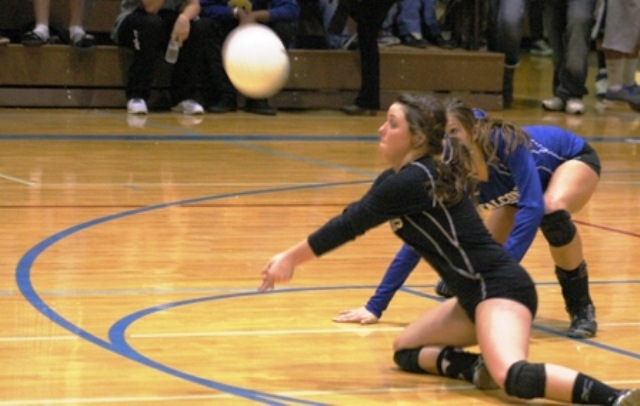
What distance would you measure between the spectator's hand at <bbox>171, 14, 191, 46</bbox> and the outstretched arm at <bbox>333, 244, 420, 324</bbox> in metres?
6.20

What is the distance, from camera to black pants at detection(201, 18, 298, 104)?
11469 mm

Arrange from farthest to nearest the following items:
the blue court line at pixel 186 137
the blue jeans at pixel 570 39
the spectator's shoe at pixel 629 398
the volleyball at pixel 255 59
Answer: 1. the blue jeans at pixel 570 39
2. the blue court line at pixel 186 137
3. the volleyball at pixel 255 59
4. the spectator's shoe at pixel 629 398

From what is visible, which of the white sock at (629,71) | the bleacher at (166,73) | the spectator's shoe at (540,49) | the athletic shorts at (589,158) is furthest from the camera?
the spectator's shoe at (540,49)

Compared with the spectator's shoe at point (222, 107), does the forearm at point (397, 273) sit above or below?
above

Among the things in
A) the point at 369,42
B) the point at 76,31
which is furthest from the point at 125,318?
the point at 369,42

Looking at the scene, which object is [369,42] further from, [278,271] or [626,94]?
[278,271]

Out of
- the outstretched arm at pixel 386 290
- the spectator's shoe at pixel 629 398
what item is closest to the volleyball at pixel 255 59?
the outstretched arm at pixel 386 290

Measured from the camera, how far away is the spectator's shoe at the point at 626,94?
1367cm

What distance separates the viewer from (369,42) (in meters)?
11.9

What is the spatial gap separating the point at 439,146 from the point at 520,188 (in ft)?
2.14

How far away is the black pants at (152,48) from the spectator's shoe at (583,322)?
6637mm

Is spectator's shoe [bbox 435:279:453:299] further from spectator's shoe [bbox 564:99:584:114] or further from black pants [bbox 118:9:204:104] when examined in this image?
spectator's shoe [bbox 564:99:584:114]

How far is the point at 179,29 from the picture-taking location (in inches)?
436

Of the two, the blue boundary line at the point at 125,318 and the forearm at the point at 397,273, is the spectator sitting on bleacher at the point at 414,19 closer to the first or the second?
the blue boundary line at the point at 125,318
